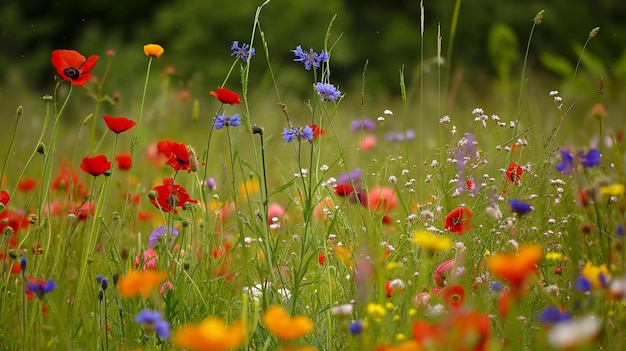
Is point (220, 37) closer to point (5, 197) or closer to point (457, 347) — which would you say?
point (5, 197)

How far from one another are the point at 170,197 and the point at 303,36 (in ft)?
25.4

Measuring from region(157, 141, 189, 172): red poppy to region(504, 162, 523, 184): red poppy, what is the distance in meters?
0.62

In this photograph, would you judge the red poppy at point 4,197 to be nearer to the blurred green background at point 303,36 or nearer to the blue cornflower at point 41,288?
the blue cornflower at point 41,288

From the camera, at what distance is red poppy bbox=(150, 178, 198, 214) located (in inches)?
51.2

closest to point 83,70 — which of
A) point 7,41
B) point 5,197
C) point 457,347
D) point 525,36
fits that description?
point 5,197

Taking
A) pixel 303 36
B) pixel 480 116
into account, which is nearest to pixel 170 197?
pixel 480 116

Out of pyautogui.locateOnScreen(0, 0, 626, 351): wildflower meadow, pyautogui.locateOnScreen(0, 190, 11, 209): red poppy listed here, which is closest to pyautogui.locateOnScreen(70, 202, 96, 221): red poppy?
pyautogui.locateOnScreen(0, 0, 626, 351): wildflower meadow

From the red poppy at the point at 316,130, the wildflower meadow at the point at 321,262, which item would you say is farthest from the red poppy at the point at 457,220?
the red poppy at the point at 316,130

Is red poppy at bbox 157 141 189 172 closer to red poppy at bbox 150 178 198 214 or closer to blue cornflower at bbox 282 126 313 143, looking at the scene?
red poppy at bbox 150 178 198 214

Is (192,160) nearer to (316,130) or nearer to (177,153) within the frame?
(177,153)

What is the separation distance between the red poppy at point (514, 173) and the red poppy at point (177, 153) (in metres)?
0.62

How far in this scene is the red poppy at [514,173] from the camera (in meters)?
1.41

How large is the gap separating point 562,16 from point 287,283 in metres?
10.5

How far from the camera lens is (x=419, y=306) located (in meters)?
1.10
